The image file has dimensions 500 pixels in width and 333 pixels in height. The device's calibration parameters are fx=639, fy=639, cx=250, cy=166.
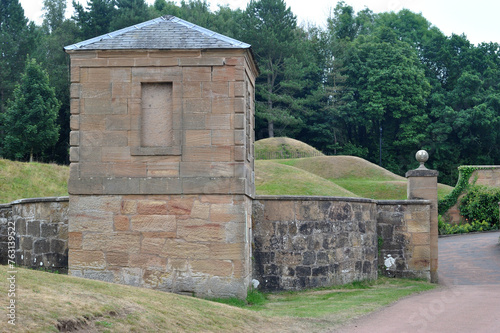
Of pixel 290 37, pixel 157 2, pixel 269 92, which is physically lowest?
pixel 269 92

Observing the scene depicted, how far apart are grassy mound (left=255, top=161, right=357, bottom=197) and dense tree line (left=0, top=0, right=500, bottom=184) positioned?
1997 centimetres

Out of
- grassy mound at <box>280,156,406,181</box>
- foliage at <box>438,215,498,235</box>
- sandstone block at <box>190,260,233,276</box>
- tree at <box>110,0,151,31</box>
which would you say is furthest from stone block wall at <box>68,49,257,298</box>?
tree at <box>110,0,151,31</box>

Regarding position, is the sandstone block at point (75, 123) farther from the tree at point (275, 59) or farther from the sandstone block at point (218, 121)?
the tree at point (275, 59)

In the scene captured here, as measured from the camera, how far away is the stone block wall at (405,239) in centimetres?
1638

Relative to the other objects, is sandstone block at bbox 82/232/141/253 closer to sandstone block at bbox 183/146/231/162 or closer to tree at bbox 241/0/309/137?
sandstone block at bbox 183/146/231/162

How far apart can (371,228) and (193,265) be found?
572cm

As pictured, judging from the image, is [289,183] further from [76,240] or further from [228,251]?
[76,240]

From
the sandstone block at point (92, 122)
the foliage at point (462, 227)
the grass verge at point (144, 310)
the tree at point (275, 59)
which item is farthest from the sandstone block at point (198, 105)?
the tree at point (275, 59)

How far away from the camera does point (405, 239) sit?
16.4m

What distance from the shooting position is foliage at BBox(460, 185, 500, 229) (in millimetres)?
32562

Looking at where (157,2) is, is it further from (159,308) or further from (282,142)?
(159,308)

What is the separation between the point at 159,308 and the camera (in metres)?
8.81

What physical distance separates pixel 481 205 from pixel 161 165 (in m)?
25.0

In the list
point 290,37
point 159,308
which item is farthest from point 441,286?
point 290,37
